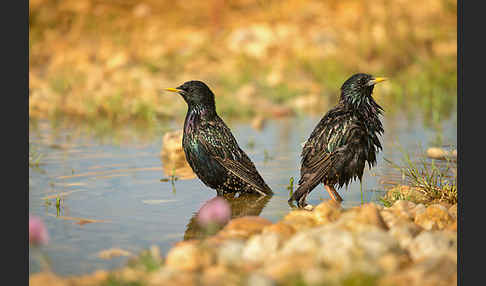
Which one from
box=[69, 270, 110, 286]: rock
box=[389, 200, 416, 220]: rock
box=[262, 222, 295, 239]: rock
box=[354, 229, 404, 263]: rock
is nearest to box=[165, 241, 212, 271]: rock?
box=[69, 270, 110, 286]: rock

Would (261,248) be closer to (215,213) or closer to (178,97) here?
(215,213)

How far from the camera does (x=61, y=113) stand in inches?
432

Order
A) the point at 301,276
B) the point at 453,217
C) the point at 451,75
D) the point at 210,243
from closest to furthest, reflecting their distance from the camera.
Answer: the point at 301,276
the point at 210,243
the point at 453,217
the point at 451,75

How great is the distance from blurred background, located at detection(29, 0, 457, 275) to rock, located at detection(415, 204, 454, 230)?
3.74 feet

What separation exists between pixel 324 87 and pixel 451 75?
1975 mm

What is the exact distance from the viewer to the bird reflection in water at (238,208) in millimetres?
5467

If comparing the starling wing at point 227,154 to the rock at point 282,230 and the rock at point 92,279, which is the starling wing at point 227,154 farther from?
the rock at point 92,279

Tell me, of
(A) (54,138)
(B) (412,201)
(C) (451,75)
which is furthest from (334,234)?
(C) (451,75)

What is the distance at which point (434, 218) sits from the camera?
17.0 ft

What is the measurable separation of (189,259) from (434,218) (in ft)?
6.33

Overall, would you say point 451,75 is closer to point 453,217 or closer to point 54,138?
point 54,138

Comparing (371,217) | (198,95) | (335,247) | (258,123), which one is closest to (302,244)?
(335,247)

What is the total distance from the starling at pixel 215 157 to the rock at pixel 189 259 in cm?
241

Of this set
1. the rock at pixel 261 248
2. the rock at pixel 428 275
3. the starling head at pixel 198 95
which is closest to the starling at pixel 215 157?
the starling head at pixel 198 95
